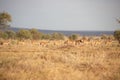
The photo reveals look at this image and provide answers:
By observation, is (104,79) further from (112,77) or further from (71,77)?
(71,77)

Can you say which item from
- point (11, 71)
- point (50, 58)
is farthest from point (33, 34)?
point (11, 71)

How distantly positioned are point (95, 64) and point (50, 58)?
2.88 metres

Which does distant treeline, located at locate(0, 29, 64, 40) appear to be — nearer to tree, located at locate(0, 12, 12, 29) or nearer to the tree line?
the tree line

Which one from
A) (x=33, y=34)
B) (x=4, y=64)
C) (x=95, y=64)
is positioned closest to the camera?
(x=4, y=64)

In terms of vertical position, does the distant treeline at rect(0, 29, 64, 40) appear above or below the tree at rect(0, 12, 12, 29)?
below

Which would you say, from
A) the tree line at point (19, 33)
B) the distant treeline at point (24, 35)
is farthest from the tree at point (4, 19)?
the distant treeline at point (24, 35)

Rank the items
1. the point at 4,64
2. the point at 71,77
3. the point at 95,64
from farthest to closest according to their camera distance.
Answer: the point at 95,64 → the point at 4,64 → the point at 71,77

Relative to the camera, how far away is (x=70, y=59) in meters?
13.1

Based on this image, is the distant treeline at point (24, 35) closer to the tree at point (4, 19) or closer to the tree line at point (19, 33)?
the tree line at point (19, 33)

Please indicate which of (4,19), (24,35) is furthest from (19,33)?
(4,19)

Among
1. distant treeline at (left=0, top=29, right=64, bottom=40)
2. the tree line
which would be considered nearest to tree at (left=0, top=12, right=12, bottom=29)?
the tree line

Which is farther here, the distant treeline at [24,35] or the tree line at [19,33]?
the distant treeline at [24,35]

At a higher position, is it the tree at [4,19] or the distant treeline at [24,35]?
the tree at [4,19]

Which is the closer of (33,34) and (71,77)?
(71,77)
